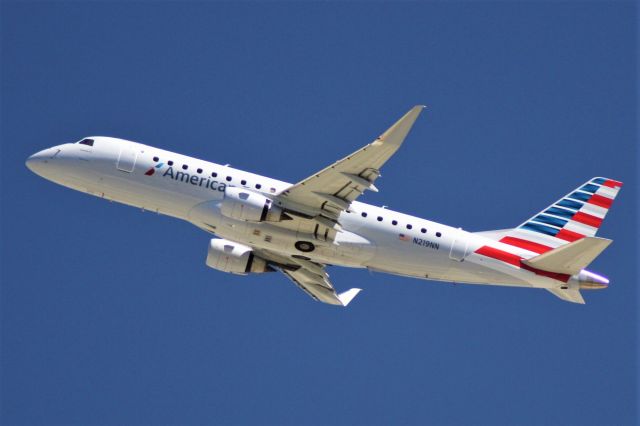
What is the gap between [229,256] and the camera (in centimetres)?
5216

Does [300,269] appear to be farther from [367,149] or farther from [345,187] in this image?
[367,149]

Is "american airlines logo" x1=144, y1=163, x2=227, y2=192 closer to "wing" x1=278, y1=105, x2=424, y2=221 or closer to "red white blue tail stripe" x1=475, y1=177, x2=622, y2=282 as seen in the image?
"wing" x1=278, y1=105, x2=424, y2=221

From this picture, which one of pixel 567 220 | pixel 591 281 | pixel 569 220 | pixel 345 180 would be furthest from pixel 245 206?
pixel 569 220

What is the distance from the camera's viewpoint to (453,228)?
4994cm

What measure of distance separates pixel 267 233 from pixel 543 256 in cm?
1366

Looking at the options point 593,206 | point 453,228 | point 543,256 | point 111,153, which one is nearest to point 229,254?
point 111,153

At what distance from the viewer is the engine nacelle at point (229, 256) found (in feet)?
171

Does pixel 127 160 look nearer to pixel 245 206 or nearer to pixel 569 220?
pixel 245 206

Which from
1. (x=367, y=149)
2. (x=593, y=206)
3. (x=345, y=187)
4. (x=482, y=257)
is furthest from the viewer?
(x=593, y=206)

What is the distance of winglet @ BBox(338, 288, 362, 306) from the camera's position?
2168 inches

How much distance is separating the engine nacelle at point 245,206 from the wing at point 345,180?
3.22 feet

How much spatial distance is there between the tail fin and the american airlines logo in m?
14.3

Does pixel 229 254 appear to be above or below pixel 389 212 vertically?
below

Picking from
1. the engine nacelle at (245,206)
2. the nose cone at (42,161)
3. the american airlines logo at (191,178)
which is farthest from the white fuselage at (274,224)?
the nose cone at (42,161)
